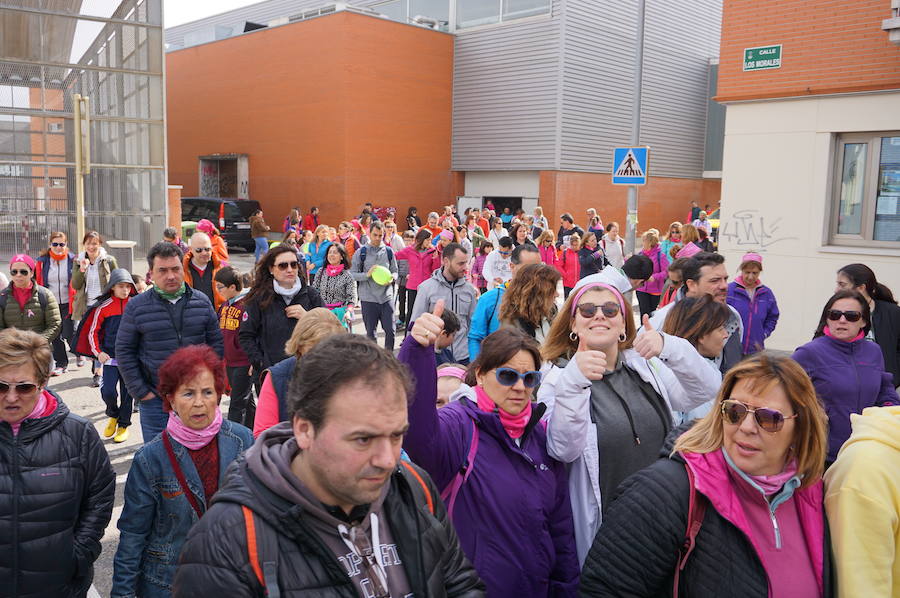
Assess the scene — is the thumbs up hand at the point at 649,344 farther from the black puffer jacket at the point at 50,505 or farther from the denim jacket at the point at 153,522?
the black puffer jacket at the point at 50,505

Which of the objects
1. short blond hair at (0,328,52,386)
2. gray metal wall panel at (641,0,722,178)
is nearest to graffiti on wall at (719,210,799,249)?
short blond hair at (0,328,52,386)

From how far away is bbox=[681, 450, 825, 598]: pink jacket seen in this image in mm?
2207

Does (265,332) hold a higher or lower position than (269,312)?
lower

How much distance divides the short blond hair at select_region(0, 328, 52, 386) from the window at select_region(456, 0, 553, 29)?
26.9 meters

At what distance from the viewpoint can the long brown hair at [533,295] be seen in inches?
218

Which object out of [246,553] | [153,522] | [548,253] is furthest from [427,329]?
[548,253]

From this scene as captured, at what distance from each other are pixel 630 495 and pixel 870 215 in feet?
33.2

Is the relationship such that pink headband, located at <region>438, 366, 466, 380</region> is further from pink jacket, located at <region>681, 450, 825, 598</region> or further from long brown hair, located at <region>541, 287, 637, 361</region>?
pink jacket, located at <region>681, 450, 825, 598</region>

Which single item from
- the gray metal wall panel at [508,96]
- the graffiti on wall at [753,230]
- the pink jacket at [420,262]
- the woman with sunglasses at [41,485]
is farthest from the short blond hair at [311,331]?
the gray metal wall panel at [508,96]

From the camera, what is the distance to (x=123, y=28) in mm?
15891

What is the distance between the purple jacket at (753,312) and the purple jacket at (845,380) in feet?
6.73

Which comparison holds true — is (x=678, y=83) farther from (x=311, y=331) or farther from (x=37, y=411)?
(x=37, y=411)

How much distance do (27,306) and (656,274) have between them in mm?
8800

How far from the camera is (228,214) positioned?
84.8 ft
